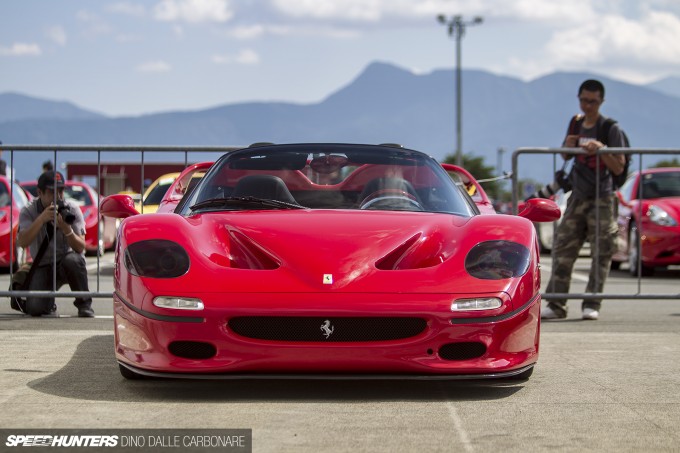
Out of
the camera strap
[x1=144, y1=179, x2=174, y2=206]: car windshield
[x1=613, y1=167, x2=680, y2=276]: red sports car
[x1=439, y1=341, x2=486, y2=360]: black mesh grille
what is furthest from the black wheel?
[x1=613, y1=167, x2=680, y2=276]: red sports car

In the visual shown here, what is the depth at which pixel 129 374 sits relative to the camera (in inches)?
214

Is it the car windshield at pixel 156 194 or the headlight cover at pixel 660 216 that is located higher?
the car windshield at pixel 156 194

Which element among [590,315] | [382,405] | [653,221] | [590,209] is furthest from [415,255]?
[653,221]

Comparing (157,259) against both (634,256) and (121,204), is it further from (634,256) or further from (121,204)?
(634,256)

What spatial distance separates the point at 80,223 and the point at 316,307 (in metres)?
5.11

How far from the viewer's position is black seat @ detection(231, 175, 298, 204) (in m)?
5.98

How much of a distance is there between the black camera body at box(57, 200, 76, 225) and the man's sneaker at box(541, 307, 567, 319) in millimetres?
3920

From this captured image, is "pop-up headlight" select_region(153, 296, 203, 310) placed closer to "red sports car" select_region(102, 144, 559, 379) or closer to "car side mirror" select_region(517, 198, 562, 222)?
"red sports car" select_region(102, 144, 559, 379)

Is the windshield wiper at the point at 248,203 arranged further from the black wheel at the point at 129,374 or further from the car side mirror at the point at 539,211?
the car side mirror at the point at 539,211

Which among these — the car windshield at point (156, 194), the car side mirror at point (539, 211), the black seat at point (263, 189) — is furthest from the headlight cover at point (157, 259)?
the car windshield at point (156, 194)

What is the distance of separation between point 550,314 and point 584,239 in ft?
2.32

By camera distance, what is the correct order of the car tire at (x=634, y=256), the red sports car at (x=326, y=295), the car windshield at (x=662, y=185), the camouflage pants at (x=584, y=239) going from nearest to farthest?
the red sports car at (x=326, y=295)
the camouflage pants at (x=584, y=239)
the car tire at (x=634, y=256)
the car windshield at (x=662, y=185)

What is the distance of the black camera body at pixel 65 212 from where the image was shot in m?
9.31

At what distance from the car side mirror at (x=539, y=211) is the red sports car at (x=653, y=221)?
27.6ft
